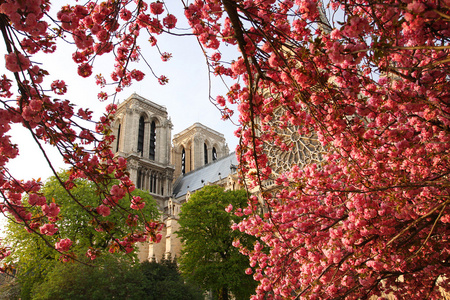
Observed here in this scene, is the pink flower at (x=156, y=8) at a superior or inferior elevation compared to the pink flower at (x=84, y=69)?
superior

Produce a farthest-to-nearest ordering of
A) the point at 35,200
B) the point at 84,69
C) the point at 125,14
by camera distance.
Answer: the point at 125,14
the point at 84,69
the point at 35,200

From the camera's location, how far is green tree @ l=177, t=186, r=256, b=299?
1781 cm

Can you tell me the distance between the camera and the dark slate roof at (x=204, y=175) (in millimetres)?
40312

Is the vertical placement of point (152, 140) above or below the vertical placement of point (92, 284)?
above

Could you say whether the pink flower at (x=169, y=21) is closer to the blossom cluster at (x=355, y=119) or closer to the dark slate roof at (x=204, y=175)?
the blossom cluster at (x=355, y=119)

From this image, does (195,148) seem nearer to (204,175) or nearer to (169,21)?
(204,175)

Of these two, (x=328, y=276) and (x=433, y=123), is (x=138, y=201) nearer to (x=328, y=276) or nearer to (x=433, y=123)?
(x=328, y=276)

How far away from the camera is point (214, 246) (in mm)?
18922

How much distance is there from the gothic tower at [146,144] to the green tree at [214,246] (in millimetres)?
16789

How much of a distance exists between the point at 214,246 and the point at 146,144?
81.3ft

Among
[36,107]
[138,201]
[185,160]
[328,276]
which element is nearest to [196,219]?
[328,276]

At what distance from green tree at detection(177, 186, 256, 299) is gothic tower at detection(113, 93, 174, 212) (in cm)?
1679

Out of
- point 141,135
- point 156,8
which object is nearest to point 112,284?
point 156,8

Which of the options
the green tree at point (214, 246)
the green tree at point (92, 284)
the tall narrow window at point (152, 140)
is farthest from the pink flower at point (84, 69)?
the tall narrow window at point (152, 140)
